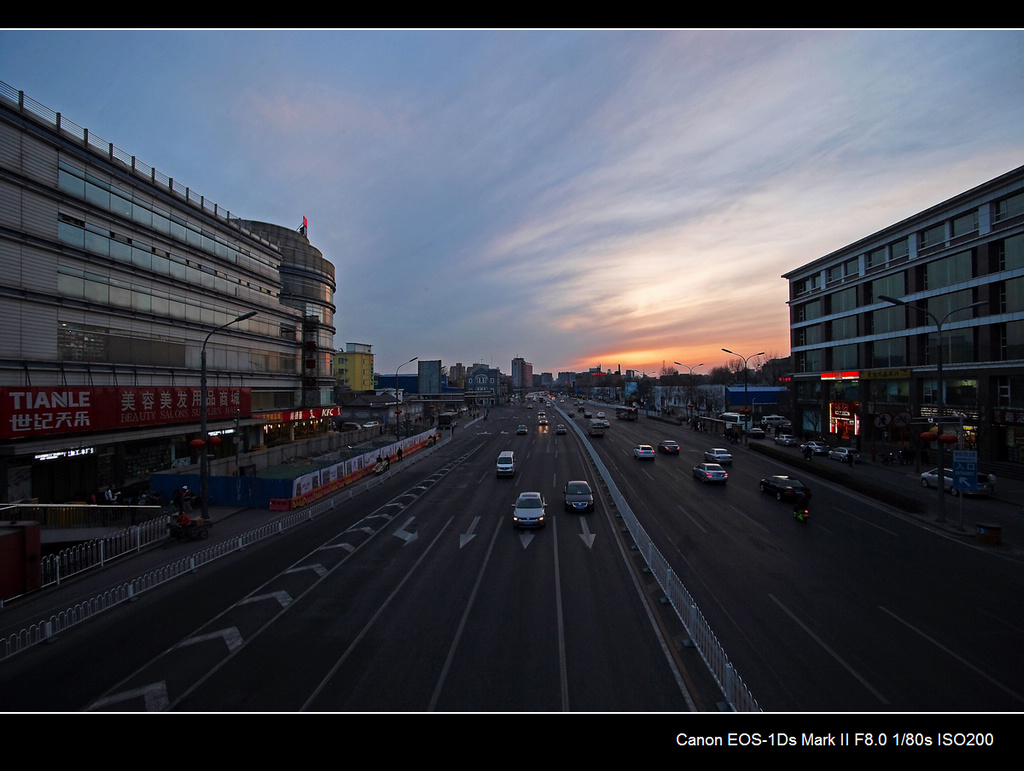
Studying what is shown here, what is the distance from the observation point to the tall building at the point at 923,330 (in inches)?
1289

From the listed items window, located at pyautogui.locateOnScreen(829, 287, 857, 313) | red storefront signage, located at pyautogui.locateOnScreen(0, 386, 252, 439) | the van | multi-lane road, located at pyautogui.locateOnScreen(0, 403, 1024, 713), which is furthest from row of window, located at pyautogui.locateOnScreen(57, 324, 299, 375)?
window, located at pyautogui.locateOnScreen(829, 287, 857, 313)

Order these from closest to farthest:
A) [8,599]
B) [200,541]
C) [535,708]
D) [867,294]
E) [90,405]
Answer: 1. [535,708]
2. [8,599]
3. [200,541]
4. [90,405]
5. [867,294]

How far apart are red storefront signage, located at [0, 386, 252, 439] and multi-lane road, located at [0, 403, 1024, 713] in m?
12.2

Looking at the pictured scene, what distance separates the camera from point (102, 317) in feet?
91.9

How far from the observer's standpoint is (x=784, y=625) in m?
11.6

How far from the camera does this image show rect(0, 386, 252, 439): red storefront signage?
828 inches

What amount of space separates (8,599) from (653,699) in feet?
58.6

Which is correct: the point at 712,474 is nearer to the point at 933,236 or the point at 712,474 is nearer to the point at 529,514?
the point at 529,514

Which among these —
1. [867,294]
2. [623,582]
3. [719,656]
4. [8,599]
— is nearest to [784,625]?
[719,656]

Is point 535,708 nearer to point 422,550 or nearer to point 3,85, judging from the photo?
point 422,550

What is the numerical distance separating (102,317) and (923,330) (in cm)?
5920

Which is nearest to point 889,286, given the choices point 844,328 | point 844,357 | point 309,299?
point 844,328

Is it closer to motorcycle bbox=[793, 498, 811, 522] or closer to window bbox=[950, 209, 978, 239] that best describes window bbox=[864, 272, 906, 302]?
window bbox=[950, 209, 978, 239]

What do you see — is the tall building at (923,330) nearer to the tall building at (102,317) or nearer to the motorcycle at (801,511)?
the motorcycle at (801,511)
